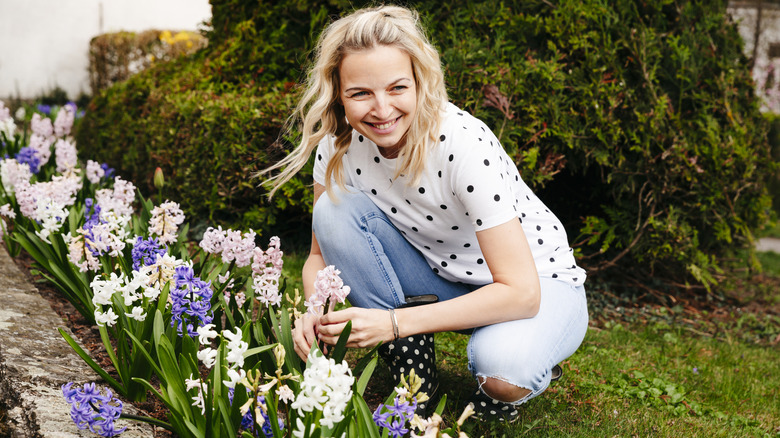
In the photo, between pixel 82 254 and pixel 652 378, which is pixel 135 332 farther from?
pixel 652 378

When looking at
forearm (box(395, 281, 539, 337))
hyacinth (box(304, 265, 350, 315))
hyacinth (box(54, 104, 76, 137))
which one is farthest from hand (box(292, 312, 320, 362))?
hyacinth (box(54, 104, 76, 137))

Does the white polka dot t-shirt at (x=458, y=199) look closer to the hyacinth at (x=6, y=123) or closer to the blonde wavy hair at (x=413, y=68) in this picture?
the blonde wavy hair at (x=413, y=68)

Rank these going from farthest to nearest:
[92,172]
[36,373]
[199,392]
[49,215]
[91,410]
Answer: [92,172] → [49,215] → [36,373] → [199,392] → [91,410]

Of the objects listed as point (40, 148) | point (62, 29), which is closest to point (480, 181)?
point (40, 148)

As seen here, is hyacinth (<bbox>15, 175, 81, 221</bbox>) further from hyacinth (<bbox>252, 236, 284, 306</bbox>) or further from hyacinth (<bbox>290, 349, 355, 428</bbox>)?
hyacinth (<bbox>290, 349, 355, 428</bbox>)

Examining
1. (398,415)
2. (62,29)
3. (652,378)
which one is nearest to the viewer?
(398,415)

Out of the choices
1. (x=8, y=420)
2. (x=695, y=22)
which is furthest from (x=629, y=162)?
(x=8, y=420)

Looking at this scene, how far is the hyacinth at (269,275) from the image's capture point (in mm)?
2131

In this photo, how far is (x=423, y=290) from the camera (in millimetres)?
2346

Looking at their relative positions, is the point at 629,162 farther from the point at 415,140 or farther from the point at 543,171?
the point at 415,140

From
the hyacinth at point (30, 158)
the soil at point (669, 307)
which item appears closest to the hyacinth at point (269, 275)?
the soil at point (669, 307)

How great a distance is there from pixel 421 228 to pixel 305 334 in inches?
24.9

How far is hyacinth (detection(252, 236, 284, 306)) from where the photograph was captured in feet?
6.99

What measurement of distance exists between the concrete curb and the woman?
2.22ft
